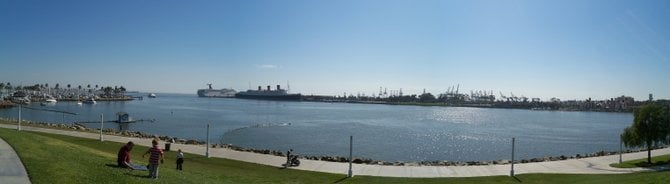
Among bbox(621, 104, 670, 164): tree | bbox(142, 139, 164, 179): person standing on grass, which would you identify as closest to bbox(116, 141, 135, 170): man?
bbox(142, 139, 164, 179): person standing on grass

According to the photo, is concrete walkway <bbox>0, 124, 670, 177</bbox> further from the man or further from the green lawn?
the man

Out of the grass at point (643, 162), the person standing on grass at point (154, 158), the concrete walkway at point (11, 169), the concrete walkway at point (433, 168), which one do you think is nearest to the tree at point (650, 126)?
the grass at point (643, 162)

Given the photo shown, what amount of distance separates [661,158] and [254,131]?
145ft

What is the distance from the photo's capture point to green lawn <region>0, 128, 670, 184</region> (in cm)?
1306

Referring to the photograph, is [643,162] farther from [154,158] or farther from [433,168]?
[154,158]

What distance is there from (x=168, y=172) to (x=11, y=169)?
4880mm

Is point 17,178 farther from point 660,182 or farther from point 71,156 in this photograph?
point 660,182

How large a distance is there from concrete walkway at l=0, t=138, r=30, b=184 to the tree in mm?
32099

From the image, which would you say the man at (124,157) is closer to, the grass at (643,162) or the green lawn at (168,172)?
the green lawn at (168,172)

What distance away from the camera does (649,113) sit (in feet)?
103

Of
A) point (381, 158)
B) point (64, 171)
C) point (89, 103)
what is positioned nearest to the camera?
point (64, 171)

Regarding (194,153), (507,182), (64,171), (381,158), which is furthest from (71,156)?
(381,158)

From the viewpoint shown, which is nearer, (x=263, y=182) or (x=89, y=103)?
(x=263, y=182)

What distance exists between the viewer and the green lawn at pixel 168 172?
13.1 metres
